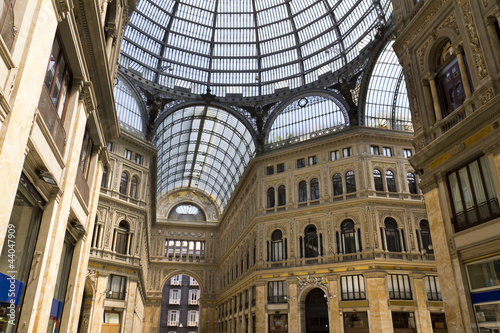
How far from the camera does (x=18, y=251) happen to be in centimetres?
996

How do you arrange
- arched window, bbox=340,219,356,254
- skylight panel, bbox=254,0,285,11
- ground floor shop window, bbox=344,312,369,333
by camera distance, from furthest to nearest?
skylight panel, bbox=254,0,285,11 < arched window, bbox=340,219,356,254 < ground floor shop window, bbox=344,312,369,333

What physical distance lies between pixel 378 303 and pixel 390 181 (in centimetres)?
1177

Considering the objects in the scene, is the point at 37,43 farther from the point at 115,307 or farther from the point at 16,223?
the point at 115,307

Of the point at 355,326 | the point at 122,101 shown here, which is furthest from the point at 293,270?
the point at 122,101

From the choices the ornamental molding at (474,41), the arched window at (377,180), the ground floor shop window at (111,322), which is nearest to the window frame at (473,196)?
the ornamental molding at (474,41)

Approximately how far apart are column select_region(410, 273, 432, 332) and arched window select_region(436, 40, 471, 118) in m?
22.8

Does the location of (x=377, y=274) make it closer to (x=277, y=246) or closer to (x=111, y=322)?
(x=277, y=246)

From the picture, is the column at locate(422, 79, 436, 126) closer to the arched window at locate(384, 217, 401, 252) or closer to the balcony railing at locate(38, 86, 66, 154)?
the balcony railing at locate(38, 86, 66, 154)

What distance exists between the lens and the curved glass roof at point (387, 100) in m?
40.2

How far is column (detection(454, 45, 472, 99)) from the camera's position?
14.2 meters

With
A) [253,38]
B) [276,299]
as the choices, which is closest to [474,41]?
[276,299]

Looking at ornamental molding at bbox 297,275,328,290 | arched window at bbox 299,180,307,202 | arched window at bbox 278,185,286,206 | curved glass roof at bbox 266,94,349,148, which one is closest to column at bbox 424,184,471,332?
ornamental molding at bbox 297,275,328,290

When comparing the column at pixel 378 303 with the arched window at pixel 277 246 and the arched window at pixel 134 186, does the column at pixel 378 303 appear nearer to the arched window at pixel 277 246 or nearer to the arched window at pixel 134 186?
the arched window at pixel 277 246

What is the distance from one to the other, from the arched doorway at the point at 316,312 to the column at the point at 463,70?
26.4 metres
